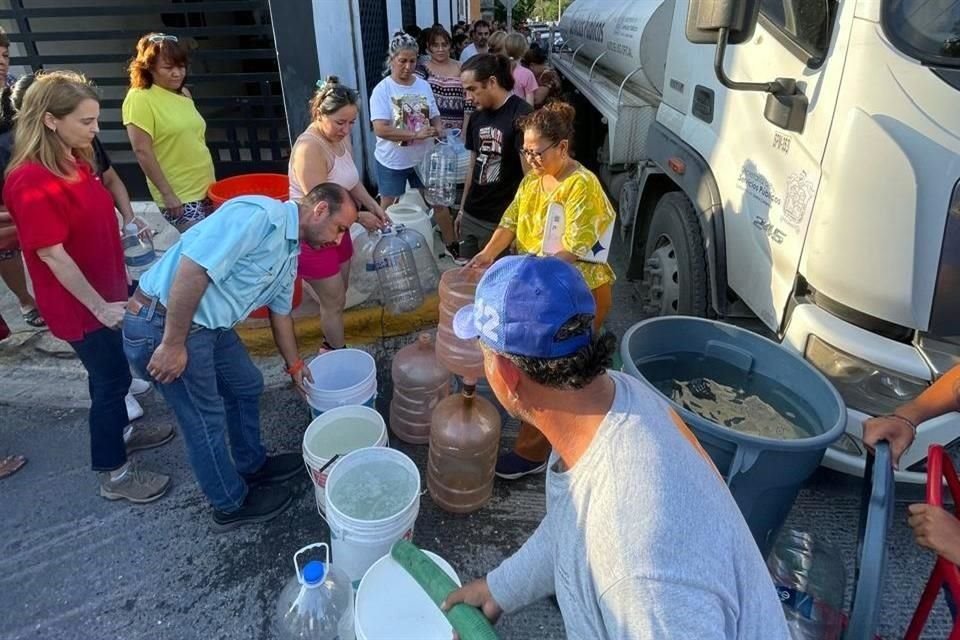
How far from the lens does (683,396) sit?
2.71 metres

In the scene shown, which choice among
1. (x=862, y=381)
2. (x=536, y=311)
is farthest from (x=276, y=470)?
(x=862, y=381)

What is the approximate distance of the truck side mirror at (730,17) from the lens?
2.37 meters

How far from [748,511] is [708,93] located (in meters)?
2.42

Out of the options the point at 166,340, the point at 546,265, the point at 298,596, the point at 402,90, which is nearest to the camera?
the point at 546,265

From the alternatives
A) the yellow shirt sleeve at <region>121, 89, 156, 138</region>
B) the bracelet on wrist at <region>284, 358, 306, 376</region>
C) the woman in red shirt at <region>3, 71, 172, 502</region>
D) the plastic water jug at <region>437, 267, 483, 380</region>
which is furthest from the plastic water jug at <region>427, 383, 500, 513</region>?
the yellow shirt sleeve at <region>121, 89, 156, 138</region>

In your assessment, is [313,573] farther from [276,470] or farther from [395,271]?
[395,271]

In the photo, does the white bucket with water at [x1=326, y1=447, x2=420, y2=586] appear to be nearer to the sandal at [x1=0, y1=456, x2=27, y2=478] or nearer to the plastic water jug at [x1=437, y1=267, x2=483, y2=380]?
the plastic water jug at [x1=437, y1=267, x2=483, y2=380]

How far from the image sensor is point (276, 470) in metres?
3.13

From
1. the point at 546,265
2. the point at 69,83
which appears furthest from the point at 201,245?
the point at 546,265

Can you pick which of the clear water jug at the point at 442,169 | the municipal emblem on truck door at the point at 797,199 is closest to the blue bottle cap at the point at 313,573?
the municipal emblem on truck door at the point at 797,199

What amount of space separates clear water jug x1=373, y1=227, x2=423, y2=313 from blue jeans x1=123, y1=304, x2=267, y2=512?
1818mm

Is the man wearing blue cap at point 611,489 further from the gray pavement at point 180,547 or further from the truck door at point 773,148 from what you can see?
the truck door at point 773,148

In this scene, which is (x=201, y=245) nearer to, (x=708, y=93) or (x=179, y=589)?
(x=179, y=589)

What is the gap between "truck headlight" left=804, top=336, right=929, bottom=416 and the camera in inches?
90.6
